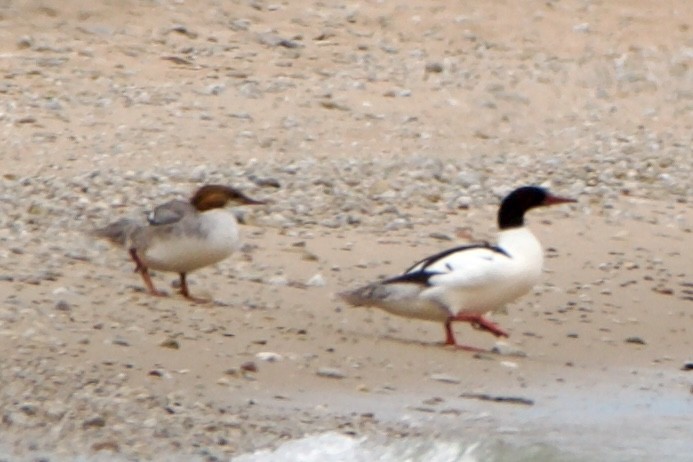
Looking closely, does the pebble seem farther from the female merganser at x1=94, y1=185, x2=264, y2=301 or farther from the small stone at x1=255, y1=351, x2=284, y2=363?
the female merganser at x1=94, y1=185, x2=264, y2=301

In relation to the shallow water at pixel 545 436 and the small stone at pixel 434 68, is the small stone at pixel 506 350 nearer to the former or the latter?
the shallow water at pixel 545 436

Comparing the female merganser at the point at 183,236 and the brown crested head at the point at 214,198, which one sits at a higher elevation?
the brown crested head at the point at 214,198

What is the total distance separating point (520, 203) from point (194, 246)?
1.64m

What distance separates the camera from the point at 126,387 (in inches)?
315

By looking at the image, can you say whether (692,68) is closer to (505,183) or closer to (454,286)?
(505,183)

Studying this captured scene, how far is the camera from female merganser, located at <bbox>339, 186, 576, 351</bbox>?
9.59 metres

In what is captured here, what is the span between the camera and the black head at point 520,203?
10164 millimetres

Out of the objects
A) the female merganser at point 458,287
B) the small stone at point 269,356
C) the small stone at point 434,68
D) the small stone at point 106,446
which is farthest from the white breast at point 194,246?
the small stone at point 434,68

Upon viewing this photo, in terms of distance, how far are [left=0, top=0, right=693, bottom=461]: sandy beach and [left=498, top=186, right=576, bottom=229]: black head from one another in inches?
19.7

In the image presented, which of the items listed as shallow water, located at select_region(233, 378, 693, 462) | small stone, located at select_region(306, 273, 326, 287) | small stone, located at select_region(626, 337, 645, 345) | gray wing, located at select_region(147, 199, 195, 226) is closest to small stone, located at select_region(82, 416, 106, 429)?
shallow water, located at select_region(233, 378, 693, 462)

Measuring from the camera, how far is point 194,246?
393 inches

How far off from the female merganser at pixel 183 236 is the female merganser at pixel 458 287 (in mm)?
732

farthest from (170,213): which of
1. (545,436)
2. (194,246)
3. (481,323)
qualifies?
(545,436)

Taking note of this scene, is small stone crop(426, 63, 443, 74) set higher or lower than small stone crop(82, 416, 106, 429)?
lower
